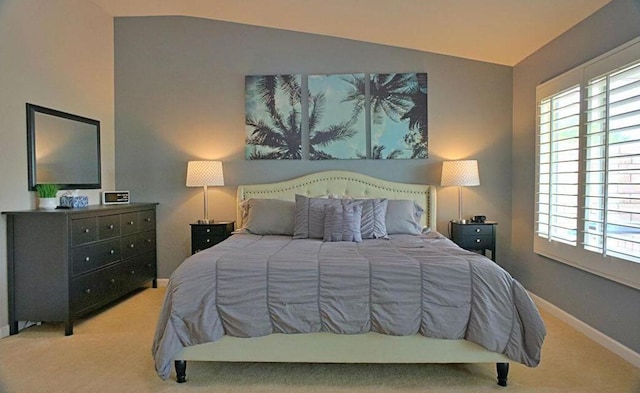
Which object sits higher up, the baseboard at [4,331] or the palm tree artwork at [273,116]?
the palm tree artwork at [273,116]

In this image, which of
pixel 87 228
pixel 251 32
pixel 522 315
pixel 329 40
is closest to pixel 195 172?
pixel 87 228

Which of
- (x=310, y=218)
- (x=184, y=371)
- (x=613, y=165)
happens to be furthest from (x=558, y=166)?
(x=184, y=371)

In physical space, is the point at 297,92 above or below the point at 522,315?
above

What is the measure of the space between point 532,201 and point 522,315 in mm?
2220

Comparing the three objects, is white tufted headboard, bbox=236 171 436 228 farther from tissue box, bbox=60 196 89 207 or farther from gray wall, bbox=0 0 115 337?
gray wall, bbox=0 0 115 337

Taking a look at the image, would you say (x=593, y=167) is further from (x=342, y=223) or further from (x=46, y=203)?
(x=46, y=203)

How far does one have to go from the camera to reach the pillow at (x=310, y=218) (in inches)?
157

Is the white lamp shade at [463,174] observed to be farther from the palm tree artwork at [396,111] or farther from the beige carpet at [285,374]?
the beige carpet at [285,374]

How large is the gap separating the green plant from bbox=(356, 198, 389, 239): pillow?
2796mm

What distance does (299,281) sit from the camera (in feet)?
8.58

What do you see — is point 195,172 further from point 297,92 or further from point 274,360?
point 274,360

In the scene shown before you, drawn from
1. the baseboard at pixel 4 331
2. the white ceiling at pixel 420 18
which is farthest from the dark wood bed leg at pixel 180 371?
the white ceiling at pixel 420 18

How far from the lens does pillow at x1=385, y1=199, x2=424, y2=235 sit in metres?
4.21

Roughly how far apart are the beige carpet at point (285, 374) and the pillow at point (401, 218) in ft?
5.01
